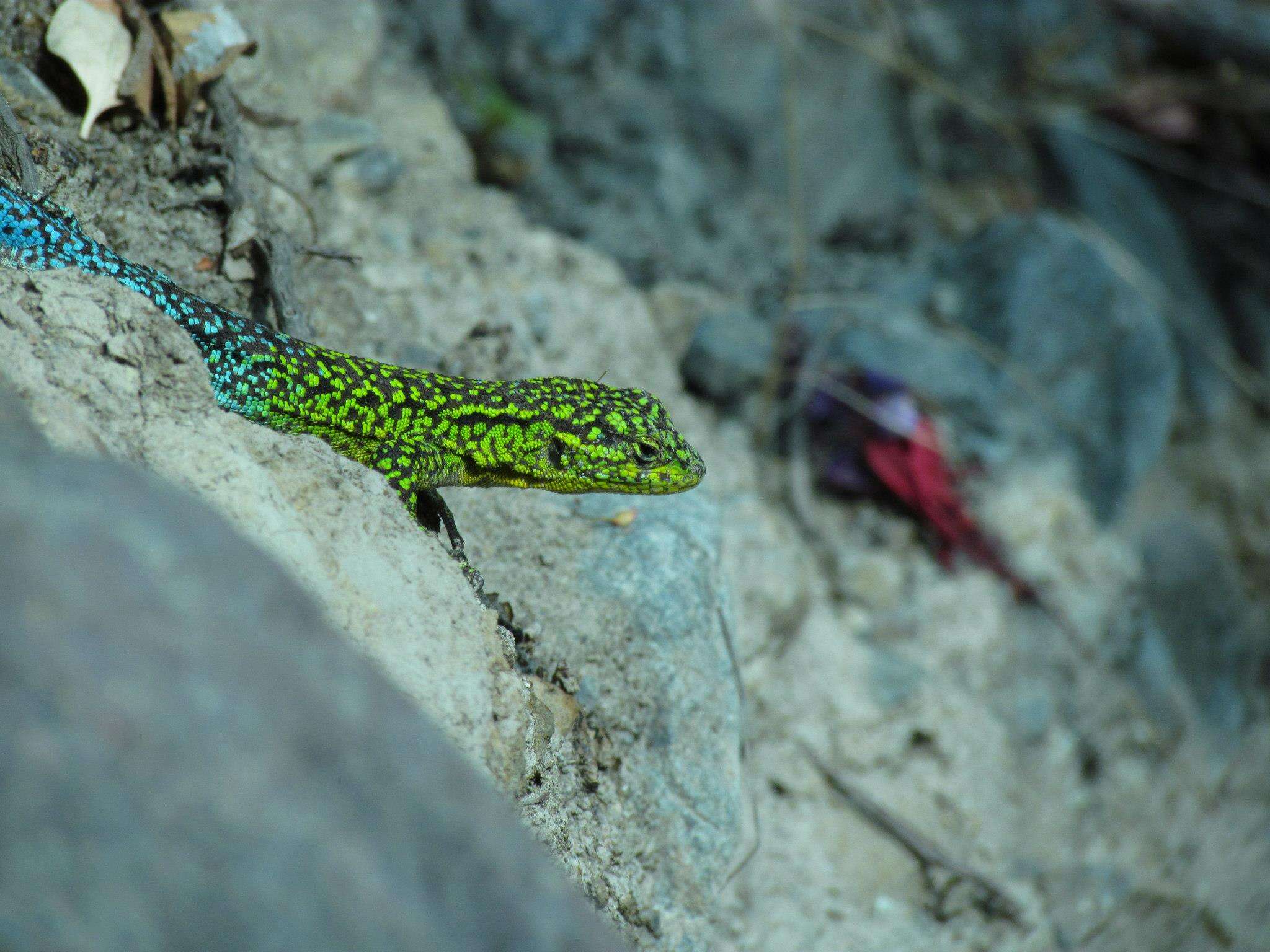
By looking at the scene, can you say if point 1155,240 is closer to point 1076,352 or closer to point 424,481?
point 1076,352

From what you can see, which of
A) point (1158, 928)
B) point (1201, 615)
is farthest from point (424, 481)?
point (1201, 615)

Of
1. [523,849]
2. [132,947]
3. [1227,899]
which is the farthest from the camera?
[1227,899]

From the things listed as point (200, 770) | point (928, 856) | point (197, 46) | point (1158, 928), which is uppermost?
point (200, 770)

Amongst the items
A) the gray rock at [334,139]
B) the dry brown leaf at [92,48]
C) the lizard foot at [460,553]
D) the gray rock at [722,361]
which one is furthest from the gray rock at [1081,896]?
the dry brown leaf at [92,48]

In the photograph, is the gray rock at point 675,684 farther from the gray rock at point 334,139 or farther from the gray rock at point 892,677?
the gray rock at point 334,139

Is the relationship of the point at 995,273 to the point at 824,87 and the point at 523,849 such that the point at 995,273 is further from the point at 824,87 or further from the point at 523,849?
the point at 523,849

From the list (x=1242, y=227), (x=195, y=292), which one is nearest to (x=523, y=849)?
(x=195, y=292)
